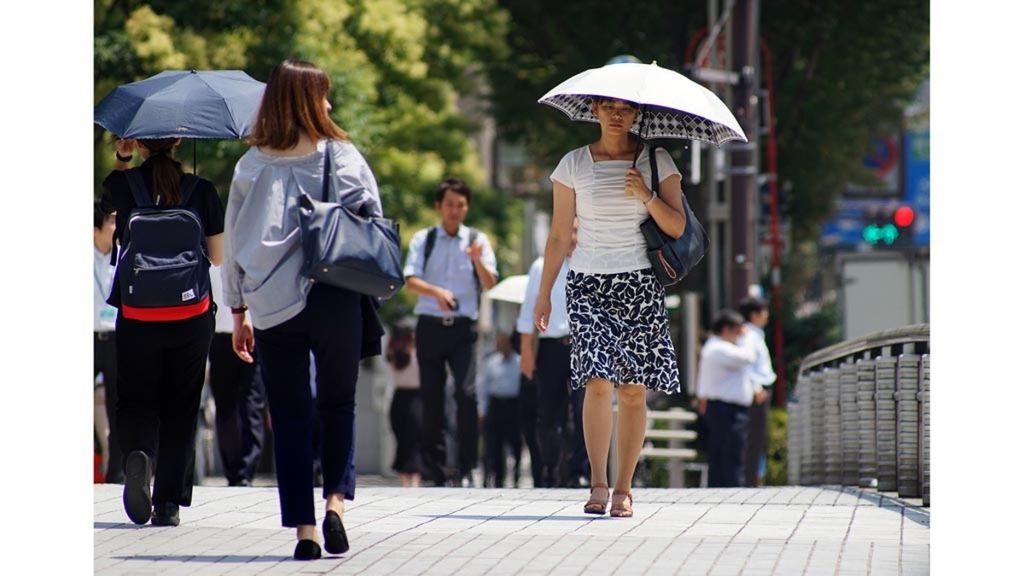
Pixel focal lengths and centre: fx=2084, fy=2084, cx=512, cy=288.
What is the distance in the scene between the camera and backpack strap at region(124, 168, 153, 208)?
8.55m

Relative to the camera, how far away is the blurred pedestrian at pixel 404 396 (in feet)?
53.9

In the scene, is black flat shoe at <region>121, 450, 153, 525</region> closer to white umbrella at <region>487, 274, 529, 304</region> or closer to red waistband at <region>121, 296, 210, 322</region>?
red waistband at <region>121, 296, 210, 322</region>

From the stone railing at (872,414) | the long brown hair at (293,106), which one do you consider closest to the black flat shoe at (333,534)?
the long brown hair at (293,106)

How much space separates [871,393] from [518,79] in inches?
638

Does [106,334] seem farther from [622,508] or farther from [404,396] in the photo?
[404,396]

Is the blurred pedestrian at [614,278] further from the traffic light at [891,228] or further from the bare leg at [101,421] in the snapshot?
the traffic light at [891,228]

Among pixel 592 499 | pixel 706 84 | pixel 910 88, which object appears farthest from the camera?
pixel 910 88

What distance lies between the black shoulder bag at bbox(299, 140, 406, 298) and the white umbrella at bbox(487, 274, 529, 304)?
760 cm

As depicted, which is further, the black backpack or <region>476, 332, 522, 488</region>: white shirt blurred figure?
<region>476, 332, 522, 488</region>: white shirt blurred figure

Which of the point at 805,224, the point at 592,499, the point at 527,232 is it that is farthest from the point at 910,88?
the point at 592,499

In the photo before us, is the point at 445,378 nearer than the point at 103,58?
Yes

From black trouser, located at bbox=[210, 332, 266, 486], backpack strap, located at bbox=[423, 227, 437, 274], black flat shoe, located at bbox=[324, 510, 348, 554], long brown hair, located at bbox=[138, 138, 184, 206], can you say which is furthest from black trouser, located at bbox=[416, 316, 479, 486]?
black flat shoe, located at bbox=[324, 510, 348, 554]

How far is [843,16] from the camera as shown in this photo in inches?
1070
